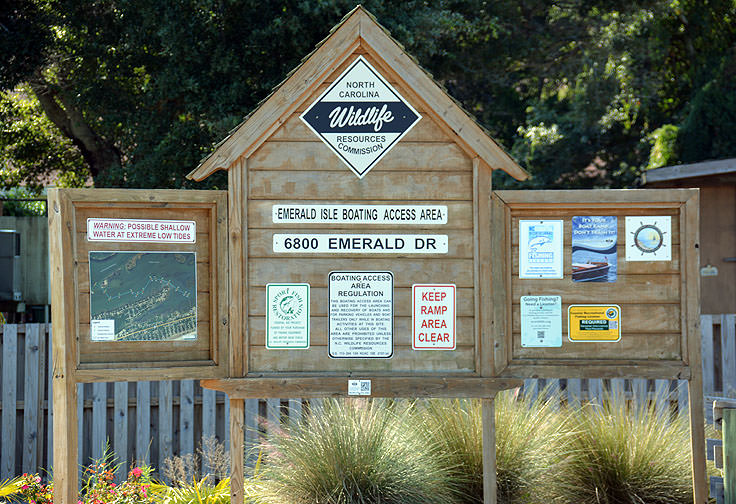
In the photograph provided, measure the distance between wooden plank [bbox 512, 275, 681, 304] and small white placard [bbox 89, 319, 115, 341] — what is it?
261 cm

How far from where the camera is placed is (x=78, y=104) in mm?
12773

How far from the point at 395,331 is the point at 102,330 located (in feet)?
6.12

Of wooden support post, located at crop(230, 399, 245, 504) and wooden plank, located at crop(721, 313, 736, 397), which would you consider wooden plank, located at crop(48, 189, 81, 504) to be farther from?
wooden plank, located at crop(721, 313, 736, 397)

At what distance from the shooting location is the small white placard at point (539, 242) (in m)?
5.40

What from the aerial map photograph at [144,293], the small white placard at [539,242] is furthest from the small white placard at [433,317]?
the aerial map photograph at [144,293]

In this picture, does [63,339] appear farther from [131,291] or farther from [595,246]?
[595,246]

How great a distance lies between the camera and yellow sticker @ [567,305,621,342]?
5.40 meters

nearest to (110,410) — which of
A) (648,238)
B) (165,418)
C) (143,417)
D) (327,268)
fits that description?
(143,417)

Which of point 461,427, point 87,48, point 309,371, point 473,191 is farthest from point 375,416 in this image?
point 87,48

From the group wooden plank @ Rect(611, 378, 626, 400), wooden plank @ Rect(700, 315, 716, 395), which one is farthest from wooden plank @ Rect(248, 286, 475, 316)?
wooden plank @ Rect(700, 315, 716, 395)

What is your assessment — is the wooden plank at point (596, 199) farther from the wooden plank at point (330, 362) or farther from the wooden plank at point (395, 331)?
the wooden plank at point (330, 362)

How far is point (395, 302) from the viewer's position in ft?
17.4

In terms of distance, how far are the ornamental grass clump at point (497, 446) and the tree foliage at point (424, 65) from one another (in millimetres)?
5864

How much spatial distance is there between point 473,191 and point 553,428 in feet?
7.30
